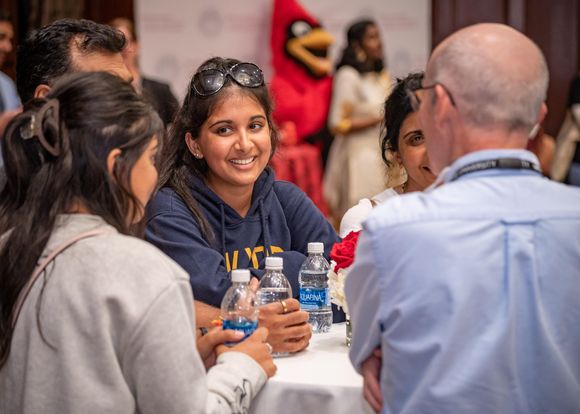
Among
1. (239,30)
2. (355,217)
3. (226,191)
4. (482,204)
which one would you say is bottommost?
(355,217)

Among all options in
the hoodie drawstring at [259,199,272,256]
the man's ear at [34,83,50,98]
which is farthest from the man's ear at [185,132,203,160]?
the man's ear at [34,83,50,98]

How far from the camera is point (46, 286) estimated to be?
1.69 metres

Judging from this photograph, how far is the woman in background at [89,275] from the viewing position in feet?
5.46

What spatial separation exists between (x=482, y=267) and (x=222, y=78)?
4.77 feet

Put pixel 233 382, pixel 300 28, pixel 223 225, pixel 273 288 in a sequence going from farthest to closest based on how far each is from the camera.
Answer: pixel 300 28 → pixel 223 225 → pixel 273 288 → pixel 233 382

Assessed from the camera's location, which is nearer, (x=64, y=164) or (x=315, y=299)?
(x=64, y=164)

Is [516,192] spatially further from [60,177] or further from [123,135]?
[60,177]

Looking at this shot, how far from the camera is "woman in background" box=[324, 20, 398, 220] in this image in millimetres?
7070

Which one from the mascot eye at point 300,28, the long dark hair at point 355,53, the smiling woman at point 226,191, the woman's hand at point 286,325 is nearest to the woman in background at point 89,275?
the woman's hand at point 286,325

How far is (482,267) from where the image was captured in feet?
5.38

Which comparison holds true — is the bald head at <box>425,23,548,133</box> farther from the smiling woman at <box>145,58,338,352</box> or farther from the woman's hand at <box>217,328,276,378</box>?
the smiling woman at <box>145,58,338,352</box>

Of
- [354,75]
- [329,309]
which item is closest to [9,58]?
[354,75]

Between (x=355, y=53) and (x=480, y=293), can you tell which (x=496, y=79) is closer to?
(x=480, y=293)

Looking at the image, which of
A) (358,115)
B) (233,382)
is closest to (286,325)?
→ (233,382)
